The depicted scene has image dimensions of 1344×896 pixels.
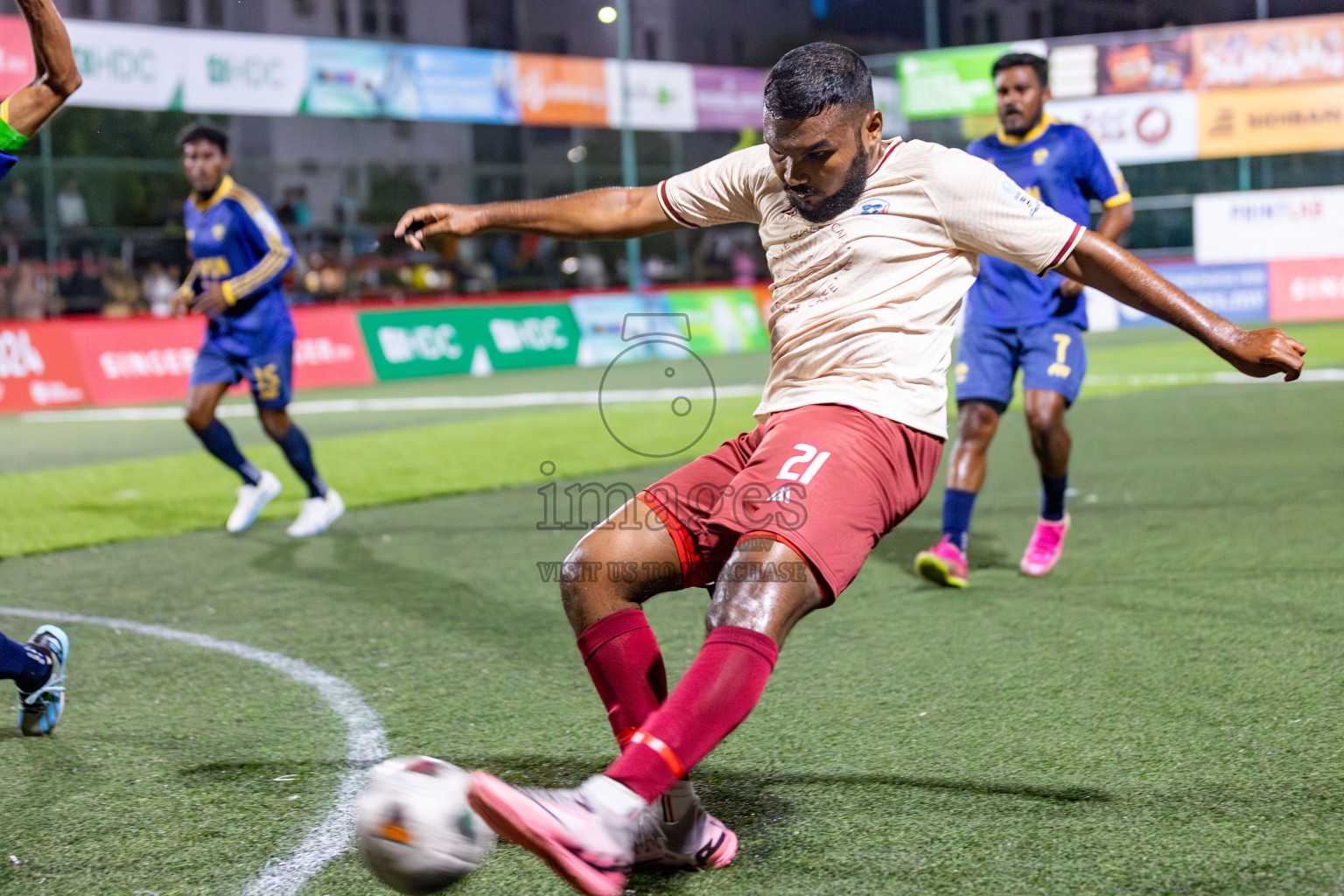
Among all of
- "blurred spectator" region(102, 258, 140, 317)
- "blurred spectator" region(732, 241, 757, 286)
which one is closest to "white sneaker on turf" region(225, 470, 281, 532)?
"blurred spectator" region(102, 258, 140, 317)

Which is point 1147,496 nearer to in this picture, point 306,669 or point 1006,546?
point 1006,546

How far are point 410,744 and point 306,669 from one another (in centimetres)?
106

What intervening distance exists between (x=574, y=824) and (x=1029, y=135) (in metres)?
4.49

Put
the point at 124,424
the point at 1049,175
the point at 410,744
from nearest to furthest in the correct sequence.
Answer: the point at 410,744 → the point at 1049,175 → the point at 124,424

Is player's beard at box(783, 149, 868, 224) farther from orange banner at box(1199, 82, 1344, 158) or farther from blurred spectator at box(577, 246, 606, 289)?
orange banner at box(1199, 82, 1344, 158)

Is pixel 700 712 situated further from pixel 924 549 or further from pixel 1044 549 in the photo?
pixel 924 549

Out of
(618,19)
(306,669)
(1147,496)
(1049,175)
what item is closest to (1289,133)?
(618,19)

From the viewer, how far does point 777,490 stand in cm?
269

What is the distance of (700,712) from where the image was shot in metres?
2.41

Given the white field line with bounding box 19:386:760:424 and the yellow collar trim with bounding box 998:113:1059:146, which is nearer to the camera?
the yellow collar trim with bounding box 998:113:1059:146

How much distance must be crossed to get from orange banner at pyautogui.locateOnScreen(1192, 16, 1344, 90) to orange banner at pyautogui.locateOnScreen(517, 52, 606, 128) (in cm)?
1362

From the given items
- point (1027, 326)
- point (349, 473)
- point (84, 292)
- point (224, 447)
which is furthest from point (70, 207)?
point (1027, 326)

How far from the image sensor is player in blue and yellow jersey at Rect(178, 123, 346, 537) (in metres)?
7.51

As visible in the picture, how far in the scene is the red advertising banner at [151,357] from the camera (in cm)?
1620
